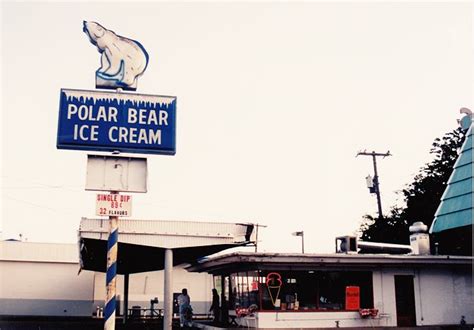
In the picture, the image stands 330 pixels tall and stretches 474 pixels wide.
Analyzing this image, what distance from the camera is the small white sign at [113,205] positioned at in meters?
10.4

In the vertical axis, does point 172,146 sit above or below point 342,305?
above

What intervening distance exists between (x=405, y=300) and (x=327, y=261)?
13.1ft

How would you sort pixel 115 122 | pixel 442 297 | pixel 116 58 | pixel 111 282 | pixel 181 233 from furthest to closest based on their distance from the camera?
1. pixel 442 297
2. pixel 181 233
3. pixel 116 58
4. pixel 115 122
5. pixel 111 282

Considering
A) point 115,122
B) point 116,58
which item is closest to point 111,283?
point 115,122

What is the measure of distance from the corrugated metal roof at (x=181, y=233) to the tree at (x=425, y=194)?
18.8 m

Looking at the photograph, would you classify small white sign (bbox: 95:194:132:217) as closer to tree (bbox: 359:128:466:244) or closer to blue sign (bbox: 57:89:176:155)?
blue sign (bbox: 57:89:176:155)

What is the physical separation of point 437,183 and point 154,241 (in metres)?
22.3

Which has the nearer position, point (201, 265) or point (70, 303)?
point (201, 265)

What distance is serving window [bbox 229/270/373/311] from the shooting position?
785 inches

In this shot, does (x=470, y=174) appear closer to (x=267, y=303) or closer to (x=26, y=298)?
(x=267, y=303)

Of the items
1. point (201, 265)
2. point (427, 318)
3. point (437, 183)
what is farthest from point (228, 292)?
point (437, 183)

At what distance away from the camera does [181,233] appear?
1902 centimetres

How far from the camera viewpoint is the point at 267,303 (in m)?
19.8

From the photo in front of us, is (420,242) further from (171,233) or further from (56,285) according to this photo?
(56,285)
